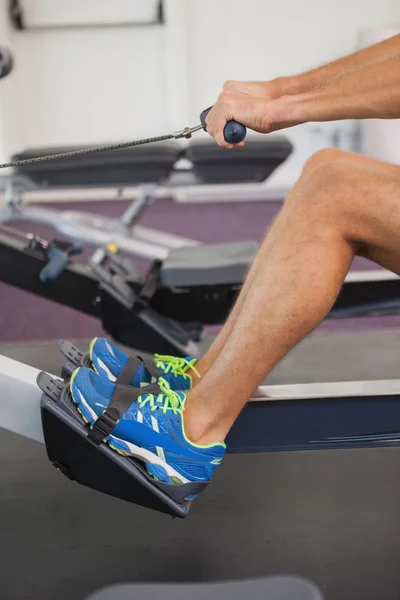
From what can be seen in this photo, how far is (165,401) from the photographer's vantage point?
1010mm

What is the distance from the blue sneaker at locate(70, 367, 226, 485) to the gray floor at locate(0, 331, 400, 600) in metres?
0.22

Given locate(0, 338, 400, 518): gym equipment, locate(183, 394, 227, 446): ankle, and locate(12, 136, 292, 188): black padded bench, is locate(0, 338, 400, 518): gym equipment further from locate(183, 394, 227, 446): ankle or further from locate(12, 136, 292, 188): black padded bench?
locate(12, 136, 292, 188): black padded bench

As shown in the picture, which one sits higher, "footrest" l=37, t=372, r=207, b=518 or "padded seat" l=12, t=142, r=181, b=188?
"padded seat" l=12, t=142, r=181, b=188

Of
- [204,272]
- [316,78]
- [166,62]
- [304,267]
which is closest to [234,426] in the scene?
Result: [304,267]

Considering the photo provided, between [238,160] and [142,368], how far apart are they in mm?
1442

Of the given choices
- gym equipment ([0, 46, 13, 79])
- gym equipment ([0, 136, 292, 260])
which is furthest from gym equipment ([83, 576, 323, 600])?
gym equipment ([0, 136, 292, 260])

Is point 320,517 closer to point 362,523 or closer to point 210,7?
point 362,523

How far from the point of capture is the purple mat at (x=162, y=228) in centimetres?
258

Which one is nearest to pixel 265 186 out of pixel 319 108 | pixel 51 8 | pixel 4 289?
pixel 51 8

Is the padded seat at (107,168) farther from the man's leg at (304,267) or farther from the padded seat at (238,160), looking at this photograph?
the man's leg at (304,267)

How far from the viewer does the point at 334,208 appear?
930mm

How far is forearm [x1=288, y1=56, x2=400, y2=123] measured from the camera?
91 centimetres

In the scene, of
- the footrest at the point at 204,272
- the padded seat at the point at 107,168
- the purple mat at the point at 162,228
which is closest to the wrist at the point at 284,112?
the footrest at the point at 204,272

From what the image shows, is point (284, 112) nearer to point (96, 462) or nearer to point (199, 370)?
point (199, 370)
